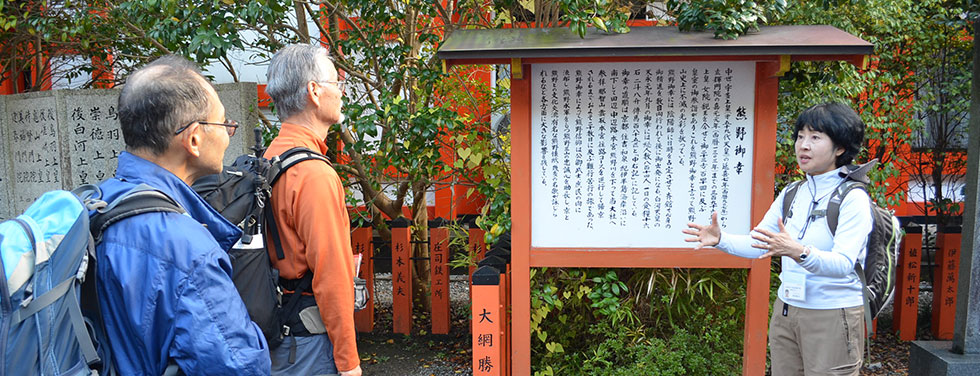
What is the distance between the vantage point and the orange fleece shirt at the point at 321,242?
2.21m

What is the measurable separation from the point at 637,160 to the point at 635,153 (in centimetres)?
4

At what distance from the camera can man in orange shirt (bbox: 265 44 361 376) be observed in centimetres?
221

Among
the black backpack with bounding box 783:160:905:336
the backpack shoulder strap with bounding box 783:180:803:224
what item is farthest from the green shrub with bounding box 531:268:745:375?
the black backpack with bounding box 783:160:905:336

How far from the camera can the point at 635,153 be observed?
3.60 metres

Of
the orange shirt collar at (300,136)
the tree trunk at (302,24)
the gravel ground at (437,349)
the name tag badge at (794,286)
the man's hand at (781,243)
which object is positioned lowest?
the gravel ground at (437,349)

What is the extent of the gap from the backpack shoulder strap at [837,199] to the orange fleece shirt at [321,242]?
6.45ft

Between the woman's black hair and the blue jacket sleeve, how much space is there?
242cm

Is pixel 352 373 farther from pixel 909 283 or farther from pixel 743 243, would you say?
pixel 909 283

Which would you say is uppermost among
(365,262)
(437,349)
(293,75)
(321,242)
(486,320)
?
(293,75)

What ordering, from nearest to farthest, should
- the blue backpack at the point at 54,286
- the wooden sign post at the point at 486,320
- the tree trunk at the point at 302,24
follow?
the blue backpack at the point at 54,286
the wooden sign post at the point at 486,320
the tree trunk at the point at 302,24

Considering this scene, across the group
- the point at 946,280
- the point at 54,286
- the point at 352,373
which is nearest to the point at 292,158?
the point at 352,373

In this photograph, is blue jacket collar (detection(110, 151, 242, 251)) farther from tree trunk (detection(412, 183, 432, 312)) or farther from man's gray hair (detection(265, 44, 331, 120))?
tree trunk (detection(412, 183, 432, 312))

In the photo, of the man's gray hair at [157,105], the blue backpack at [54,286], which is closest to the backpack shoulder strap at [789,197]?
the man's gray hair at [157,105]

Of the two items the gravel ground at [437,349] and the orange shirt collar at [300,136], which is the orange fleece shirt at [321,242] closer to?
the orange shirt collar at [300,136]
